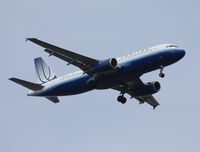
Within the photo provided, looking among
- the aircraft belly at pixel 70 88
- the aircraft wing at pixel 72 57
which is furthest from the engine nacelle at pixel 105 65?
the aircraft belly at pixel 70 88

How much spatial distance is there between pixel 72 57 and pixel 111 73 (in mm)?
4604

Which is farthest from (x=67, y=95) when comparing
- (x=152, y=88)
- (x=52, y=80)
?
(x=152, y=88)

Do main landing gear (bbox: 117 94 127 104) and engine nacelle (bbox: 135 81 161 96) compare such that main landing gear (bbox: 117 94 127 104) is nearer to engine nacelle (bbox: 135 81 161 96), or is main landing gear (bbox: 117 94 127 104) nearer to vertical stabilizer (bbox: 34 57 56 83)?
engine nacelle (bbox: 135 81 161 96)

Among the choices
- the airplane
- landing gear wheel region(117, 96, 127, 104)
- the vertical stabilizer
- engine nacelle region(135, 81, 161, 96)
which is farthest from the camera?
the vertical stabilizer

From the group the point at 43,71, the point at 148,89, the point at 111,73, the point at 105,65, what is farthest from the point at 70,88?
the point at 43,71

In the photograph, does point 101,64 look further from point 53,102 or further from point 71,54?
point 53,102

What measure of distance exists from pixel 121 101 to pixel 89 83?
278 inches

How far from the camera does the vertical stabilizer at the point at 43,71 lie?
8356 centimetres

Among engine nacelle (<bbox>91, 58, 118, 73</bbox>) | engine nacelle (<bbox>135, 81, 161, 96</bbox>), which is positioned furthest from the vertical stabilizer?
engine nacelle (<bbox>91, 58, 118, 73</bbox>)

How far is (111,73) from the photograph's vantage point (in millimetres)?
72438

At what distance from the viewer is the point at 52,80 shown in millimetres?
80062

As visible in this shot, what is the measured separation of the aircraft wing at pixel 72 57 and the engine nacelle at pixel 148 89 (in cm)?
848

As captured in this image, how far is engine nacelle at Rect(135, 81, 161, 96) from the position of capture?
7894cm

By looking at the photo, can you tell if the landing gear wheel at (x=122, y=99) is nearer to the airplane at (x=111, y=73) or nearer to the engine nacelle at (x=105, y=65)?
the airplane at (x=111, y=73)
